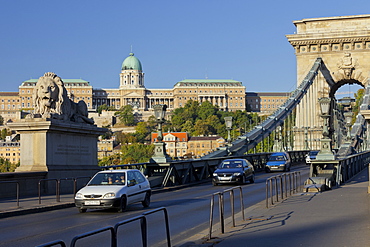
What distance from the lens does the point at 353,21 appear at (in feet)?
205

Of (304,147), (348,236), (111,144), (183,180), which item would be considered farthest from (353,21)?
(111,144)

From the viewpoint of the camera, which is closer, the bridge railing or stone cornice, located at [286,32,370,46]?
the bridge railing

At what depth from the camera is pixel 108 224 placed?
14.7m

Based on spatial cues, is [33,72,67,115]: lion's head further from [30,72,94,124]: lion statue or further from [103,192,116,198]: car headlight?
[103,192,116,198]: car headlight

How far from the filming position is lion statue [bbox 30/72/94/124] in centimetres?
2284

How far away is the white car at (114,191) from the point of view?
17.5 meters

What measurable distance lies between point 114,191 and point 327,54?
47886mm

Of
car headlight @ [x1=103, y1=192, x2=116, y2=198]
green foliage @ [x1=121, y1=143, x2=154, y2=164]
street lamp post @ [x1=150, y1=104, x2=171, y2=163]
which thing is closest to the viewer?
car headlight @ [x1=103, y1=192, x2=116, y2=198]

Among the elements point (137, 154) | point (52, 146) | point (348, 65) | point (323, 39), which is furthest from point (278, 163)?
point (137, 154)

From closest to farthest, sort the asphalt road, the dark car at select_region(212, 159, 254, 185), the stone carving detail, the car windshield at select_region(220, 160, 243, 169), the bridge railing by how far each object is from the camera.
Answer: the asphalt road < the bridge railing < the dark car at select_region(212, 159, 254, 185) < the car windshield at select_region(220, 160, 243, 169) < the stone carving detail

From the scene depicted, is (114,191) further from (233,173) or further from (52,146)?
(233,173)

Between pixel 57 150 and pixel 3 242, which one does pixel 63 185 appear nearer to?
pixel 57 150

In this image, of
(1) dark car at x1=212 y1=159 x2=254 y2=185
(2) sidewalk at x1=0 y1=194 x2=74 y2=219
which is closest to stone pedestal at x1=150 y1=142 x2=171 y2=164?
(1) dark car at x1=212 y1=159 x2=254 y2=185

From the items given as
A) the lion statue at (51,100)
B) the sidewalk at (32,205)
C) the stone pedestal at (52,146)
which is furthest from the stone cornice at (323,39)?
the sidewalk at (32,205)
